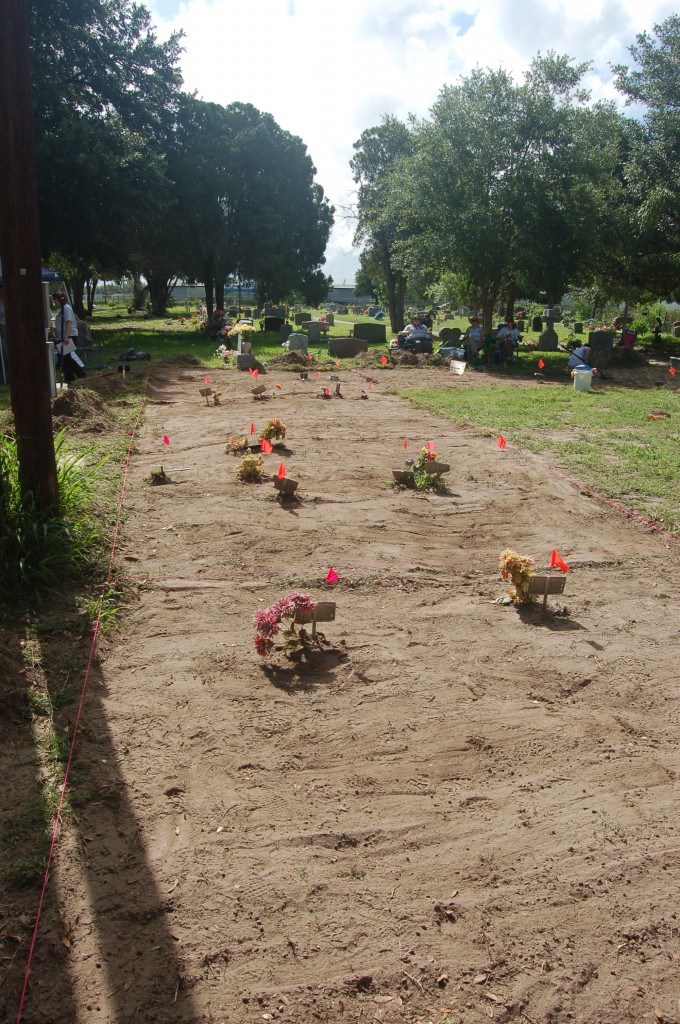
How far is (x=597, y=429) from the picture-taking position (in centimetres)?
1196

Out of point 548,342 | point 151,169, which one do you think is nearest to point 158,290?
point 151,169

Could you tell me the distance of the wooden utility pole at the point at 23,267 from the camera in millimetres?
5012

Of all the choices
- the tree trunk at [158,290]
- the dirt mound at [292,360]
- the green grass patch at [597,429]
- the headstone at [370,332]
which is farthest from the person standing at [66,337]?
the tree trunk at [158,290]

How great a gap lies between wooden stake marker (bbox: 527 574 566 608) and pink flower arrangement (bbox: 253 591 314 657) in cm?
160

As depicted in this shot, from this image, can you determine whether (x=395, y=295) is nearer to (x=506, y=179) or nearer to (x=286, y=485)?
(x=506, y=179)

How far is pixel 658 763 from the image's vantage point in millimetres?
3648

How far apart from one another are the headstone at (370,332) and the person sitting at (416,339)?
10.5ft

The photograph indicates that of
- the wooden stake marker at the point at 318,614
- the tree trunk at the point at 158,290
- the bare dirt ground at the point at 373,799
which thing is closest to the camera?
the bare dirt ground at the point at 373,799

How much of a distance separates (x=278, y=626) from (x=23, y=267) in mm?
3129

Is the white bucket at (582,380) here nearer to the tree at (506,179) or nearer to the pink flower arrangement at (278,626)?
the tree at (506,179)

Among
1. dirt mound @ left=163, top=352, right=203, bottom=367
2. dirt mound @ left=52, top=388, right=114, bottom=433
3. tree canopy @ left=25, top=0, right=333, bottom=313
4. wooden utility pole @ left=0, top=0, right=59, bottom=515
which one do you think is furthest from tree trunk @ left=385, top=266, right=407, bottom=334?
wooden utility pole @ left=0, top=0, right=59, bottom=515

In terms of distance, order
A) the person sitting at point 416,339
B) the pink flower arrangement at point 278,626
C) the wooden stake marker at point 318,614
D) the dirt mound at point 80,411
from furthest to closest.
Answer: the person sitting at point 416,339 → the dirt mound at point 80,411 → the wooden stake marker at point 318,614 → the pink flower arrangement at point 278,626

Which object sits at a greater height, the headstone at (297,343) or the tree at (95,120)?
the tree at (95,120)

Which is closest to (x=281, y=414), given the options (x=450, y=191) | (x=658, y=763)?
(x=658, y=763)
